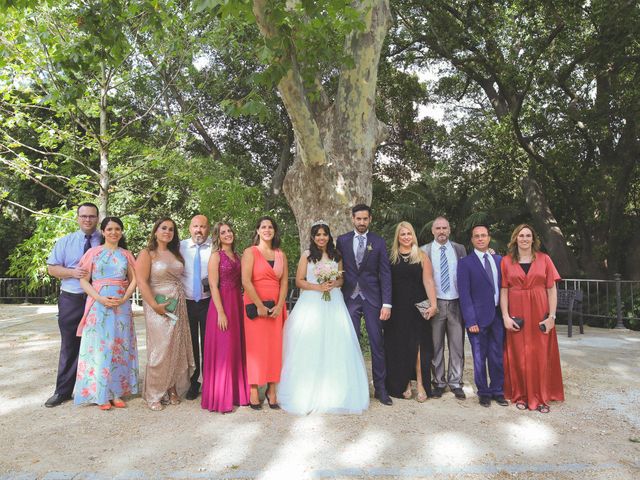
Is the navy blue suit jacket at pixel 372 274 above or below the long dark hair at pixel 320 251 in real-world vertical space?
below

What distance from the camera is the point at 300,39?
6.05m

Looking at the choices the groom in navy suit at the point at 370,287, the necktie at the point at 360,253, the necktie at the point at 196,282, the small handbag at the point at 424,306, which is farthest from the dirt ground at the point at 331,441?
the necktie at the point at 360,253

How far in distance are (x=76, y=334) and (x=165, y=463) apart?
2.20 meters

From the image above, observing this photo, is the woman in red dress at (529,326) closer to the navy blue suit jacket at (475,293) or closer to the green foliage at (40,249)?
the navy blue suit jacket at (475,293)

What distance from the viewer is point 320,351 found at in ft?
17.0

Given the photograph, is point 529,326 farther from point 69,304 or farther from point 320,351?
point 69,304

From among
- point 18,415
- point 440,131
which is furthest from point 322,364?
point 440,131

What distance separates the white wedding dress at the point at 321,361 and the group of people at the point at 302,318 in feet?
0.04

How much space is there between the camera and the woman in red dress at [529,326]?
5.16 metres

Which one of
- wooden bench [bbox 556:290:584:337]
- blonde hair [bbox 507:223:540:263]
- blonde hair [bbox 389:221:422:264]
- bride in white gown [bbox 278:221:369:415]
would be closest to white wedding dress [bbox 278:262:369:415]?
bride in white gown [bbox 278:221:369:415]

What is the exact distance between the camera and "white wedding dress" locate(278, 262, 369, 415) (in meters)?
5.01

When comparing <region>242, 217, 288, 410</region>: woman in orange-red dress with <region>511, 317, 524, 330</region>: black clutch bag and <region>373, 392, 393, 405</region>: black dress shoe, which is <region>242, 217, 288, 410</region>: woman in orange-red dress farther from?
<region>511, 317, 524, 330</region>: black clutch bag

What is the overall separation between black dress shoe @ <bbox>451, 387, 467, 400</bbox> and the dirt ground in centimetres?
8

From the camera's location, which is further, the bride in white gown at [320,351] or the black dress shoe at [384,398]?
the black dress shoe at [384,398]
